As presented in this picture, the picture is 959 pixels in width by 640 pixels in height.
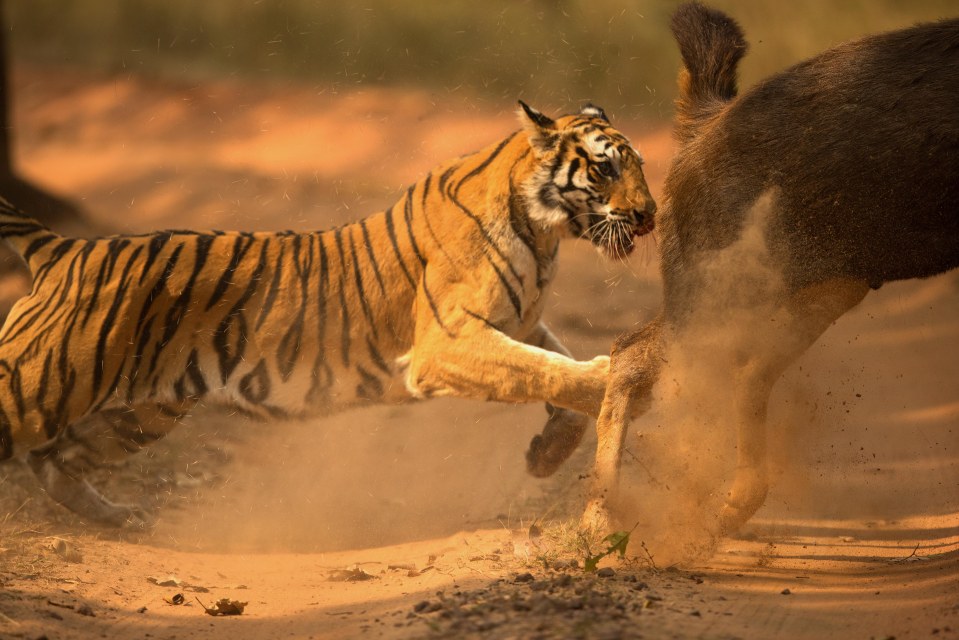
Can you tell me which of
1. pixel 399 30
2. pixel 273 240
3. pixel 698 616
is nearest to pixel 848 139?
pixel 698 616

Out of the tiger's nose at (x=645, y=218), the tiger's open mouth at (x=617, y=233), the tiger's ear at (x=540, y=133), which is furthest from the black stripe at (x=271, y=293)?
the tiger's nose at (x=645, y=218)

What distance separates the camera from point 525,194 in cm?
594

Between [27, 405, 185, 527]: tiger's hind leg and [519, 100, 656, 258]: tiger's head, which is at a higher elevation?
[519, 100, 656, 258]: tiger's head

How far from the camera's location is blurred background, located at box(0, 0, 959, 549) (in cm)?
730

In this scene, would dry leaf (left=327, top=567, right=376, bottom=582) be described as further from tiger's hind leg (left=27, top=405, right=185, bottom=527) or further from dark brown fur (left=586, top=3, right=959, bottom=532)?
tiger's hind leg (left=27, top=405, right=185, bottom=527)

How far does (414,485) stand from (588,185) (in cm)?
276

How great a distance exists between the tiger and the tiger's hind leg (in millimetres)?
14

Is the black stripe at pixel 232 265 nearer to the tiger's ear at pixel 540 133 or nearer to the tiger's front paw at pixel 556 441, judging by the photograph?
the tiger's ear at pixel 540 133

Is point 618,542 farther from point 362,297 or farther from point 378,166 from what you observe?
point 378,166

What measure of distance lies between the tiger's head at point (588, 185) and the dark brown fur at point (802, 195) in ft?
0.68

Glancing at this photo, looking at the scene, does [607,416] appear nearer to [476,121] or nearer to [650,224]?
[650,224]

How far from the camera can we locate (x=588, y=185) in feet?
19.2

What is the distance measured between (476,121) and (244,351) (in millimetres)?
5607

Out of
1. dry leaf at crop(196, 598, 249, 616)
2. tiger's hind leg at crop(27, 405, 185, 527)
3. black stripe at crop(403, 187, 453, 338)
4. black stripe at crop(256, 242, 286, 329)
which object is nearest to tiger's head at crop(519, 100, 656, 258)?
black stripe at crop(403, 187, 453, 338)
